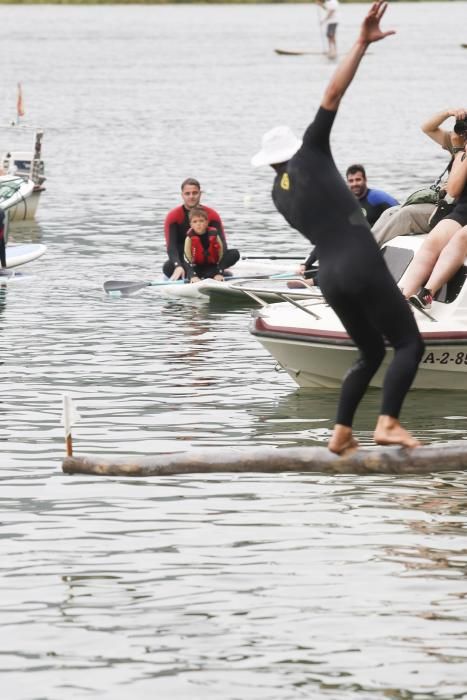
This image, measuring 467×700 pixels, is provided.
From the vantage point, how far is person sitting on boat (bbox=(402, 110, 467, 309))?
16.1 meters

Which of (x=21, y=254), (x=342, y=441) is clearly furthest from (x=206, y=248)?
(x=342, y=441)

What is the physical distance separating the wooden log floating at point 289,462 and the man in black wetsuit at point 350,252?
0.56ft

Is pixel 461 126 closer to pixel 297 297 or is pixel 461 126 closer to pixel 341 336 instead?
pixel 341 336

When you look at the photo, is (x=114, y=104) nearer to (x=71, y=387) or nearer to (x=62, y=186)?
(x=62, y=186)

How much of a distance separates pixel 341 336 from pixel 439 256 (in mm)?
1118

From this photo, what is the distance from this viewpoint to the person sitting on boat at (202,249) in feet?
73.6

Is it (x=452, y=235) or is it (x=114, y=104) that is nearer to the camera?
(x=452, y=235)

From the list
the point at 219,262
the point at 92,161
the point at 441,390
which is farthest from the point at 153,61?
the point at 441,390

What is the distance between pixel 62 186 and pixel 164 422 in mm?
24714

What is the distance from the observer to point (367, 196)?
2053 centimetres

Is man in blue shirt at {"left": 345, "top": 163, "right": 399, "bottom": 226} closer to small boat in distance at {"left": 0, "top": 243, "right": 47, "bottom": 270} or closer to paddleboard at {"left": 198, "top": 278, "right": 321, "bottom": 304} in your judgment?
paddleboard at {"left": 198, "top": 278, "right": 321, "bottom": 304}

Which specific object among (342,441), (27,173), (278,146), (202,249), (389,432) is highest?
(278,146)

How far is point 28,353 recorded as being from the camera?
64.8 ft

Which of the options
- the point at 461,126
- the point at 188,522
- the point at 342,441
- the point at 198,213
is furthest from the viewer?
the point at 198,213
